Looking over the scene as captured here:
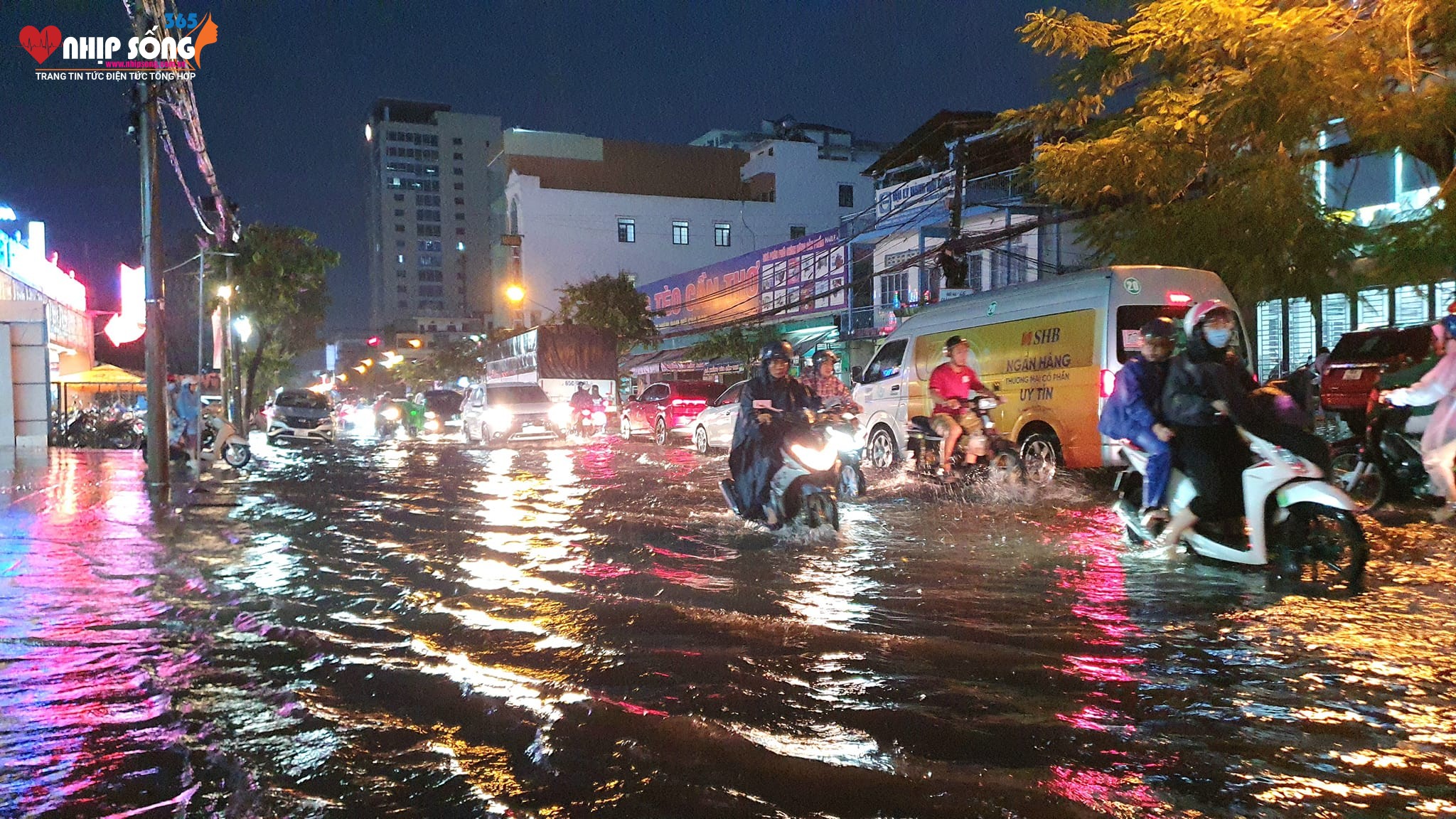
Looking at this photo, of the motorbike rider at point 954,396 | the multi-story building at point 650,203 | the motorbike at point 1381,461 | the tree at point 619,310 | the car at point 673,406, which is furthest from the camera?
the multi-story building at point 650,203

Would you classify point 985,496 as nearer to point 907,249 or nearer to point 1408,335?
point 1408,335

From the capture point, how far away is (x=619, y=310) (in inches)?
1795

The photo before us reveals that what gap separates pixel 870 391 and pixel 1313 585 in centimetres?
948

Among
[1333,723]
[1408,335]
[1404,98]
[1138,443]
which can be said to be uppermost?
[1404,98]

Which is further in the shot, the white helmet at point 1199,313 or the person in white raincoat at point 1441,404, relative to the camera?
the person in white raincoat at point 1441,404

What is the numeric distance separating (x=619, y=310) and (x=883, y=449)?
31.7 meters

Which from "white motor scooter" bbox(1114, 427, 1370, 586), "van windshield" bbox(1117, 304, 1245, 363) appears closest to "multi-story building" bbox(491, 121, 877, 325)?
"van windshield" bbox(1117, 304, 1245, 363)

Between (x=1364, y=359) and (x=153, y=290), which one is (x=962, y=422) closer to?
(x=1364, y=359)

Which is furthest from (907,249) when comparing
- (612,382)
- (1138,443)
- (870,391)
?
(1138,443)

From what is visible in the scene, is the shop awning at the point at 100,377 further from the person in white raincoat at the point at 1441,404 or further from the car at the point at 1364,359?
the person in white raincoat at the point at 1441,404

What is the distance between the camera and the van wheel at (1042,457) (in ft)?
38.5

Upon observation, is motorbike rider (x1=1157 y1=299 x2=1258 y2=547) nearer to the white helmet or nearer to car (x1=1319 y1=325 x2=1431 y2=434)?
the white helmet

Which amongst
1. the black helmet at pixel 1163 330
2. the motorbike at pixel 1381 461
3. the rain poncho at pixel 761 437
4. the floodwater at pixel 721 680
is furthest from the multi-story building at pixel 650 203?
the black helmet at pixel 1163 330

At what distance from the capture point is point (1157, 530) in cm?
688
